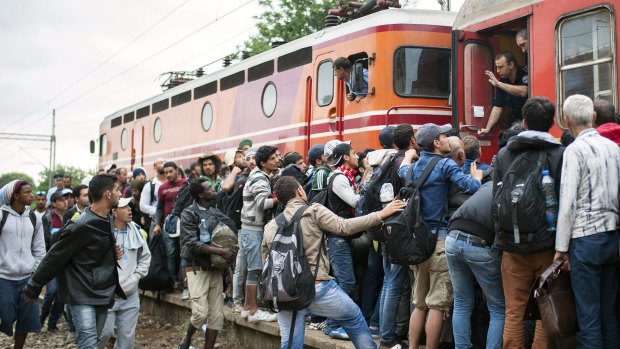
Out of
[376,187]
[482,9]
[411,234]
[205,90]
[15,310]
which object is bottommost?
[15,310]

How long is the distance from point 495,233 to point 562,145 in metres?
0.82

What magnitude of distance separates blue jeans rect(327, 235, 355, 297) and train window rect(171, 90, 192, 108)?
11521mm

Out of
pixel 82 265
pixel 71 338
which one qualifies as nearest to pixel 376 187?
pixel 82 265

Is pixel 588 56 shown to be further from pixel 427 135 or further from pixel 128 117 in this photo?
pixel 128 117

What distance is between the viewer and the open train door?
31.7ft

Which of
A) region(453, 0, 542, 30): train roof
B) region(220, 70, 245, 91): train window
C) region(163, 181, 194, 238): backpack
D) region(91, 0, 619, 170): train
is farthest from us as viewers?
region(220, 70, 245, 91): train window

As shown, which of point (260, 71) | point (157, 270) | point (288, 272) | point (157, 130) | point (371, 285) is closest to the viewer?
point (288, 272)

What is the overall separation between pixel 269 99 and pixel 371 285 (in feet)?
23.2

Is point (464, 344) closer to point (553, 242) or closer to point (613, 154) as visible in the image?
point (553, 242)

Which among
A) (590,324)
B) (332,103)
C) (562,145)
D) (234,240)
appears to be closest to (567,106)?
(562,145)

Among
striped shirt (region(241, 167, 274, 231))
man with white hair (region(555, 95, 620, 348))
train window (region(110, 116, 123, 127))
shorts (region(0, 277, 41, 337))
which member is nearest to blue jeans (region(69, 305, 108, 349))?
shorts (region(0, 277, 41, 337))

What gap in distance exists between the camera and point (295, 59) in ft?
44.9

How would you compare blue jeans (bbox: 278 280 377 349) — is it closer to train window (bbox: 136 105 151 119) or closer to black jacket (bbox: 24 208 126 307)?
black jacket (bbox: 24 208 126 307)

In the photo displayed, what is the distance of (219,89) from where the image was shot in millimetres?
17141
